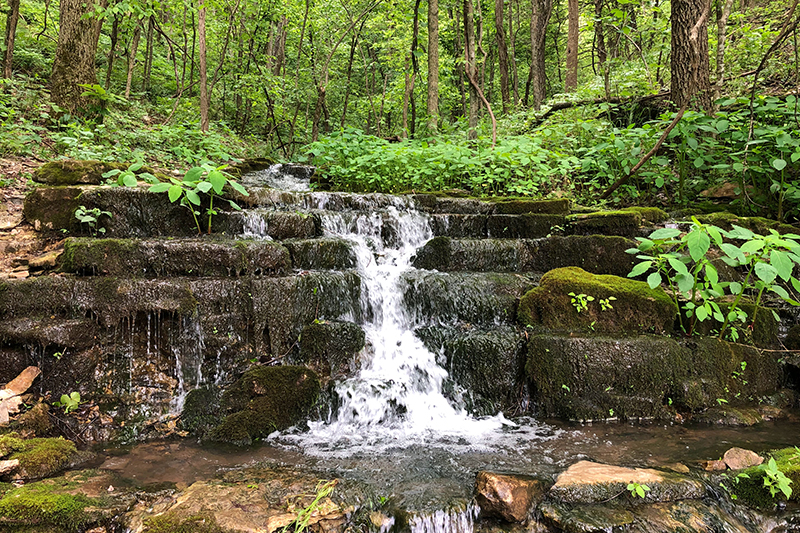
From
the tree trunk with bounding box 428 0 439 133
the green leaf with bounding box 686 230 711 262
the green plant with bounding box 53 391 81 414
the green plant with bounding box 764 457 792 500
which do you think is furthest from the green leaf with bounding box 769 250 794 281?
the tree trunk with bounding box 428 0 439 133

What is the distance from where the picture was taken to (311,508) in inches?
88.1

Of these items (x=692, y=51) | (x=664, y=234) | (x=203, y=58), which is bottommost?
(x=664, y=234)

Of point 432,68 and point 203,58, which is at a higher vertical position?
point 432,68

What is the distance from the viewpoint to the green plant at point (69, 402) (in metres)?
3.41

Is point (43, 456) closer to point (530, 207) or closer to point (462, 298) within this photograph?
point (462, 298)

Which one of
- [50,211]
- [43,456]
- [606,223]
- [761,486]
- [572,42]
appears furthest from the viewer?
[572,42]

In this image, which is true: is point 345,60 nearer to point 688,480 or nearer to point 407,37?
point 407,37

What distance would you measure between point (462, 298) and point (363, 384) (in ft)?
4.80

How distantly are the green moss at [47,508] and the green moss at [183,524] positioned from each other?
0.34 metres

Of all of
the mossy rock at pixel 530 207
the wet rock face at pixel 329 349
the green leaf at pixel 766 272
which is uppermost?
the mossy rock at pixel 530 207

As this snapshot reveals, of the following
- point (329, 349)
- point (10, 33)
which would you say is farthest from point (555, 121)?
point (10, 33)

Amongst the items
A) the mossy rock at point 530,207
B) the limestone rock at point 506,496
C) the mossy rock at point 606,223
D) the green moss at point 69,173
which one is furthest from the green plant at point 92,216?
the mossy rock at point 606,223

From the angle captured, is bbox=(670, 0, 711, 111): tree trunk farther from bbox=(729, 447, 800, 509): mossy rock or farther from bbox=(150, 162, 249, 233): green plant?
bbox=(150, 162, 249, 233): green plant

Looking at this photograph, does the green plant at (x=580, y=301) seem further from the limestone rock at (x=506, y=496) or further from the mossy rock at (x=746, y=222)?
the limestone rock at (x=506, y=496)
